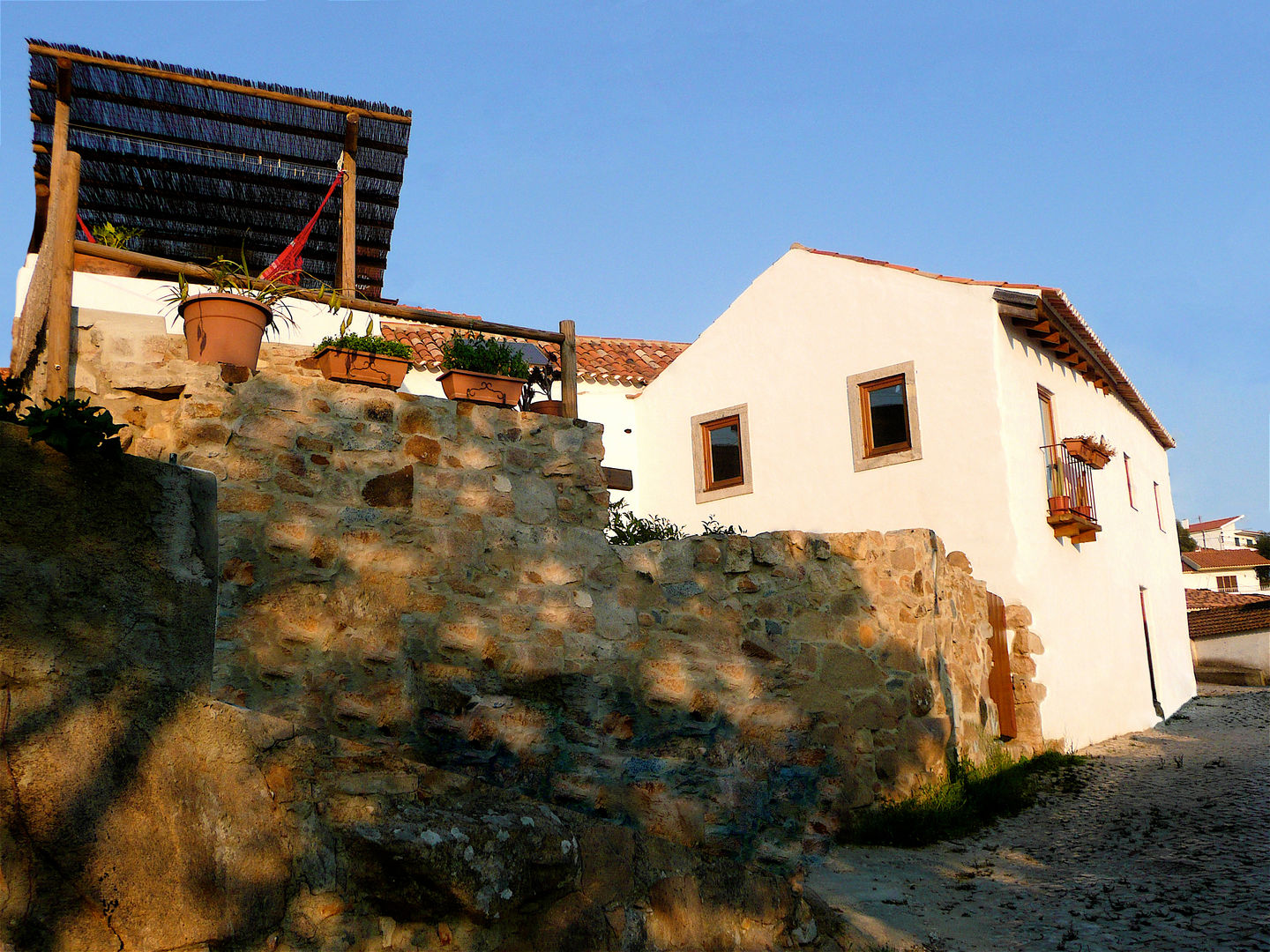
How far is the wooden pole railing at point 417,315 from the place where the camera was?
537 centimetres

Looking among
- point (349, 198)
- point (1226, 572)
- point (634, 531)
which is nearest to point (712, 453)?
point (634, 531)

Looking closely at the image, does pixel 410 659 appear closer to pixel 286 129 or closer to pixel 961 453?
pixel 286 129

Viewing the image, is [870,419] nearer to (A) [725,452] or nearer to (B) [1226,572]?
(A) [725,452]

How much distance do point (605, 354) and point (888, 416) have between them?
485cm

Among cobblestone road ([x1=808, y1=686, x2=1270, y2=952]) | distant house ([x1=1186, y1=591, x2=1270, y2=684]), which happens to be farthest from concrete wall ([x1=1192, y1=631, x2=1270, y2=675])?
cobblestone road ([x1=808, y1=686, x2=1270, y2=952])

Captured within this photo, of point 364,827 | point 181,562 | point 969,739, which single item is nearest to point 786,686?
point 969,739

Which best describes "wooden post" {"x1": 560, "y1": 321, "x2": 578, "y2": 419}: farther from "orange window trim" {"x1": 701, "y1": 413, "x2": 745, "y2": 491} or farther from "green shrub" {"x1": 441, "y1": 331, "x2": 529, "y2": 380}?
"orange window trim" {"x1": 701, "y1": 413, "x2": 745, "y2": 491}

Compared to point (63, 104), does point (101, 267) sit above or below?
below

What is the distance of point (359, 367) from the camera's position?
221 inches

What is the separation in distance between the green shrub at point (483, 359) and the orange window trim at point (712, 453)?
718cm

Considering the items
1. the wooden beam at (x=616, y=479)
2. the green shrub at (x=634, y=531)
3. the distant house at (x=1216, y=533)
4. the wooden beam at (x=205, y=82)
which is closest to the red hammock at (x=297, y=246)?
the wooden beam at (x=205, y=82)

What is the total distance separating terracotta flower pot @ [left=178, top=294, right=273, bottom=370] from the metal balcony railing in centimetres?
910

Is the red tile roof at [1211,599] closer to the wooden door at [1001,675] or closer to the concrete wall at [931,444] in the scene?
the concrete wall at [931,444]

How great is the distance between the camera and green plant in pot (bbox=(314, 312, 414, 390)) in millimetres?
5566
